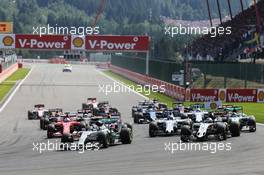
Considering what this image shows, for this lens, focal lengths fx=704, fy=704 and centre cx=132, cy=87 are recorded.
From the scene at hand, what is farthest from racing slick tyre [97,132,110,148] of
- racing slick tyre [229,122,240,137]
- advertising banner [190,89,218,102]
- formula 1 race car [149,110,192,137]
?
advertising banner [190,89,218,102]

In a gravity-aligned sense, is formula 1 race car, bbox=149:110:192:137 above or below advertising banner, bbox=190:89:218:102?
above

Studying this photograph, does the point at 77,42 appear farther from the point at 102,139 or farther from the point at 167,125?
the point at 102,139

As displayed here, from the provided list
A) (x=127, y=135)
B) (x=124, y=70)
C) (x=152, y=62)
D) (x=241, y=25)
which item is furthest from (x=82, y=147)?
(x=124, y=70)

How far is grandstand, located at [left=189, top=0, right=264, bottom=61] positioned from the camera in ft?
215

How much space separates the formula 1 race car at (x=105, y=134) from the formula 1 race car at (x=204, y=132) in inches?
70.2

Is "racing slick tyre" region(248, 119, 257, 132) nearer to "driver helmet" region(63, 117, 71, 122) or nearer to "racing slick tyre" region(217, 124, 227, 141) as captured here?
"racing slick tyre" region(217, 124, 227, 141)

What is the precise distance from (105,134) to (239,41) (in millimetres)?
49937

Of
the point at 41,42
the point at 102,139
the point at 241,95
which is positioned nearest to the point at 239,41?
the point at 41,42

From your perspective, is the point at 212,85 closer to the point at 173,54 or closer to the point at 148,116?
the point at 148,116

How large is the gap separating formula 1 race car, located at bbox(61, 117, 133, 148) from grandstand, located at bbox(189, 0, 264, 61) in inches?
1514

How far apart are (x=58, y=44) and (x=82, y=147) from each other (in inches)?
1687

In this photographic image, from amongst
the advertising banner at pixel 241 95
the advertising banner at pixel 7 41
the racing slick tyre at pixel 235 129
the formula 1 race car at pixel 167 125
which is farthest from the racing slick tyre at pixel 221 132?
the advertising banner at pixel 7 41

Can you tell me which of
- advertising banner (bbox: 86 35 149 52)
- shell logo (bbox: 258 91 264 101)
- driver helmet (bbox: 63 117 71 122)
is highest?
advertising banner (bbox: 86 35 149 52)

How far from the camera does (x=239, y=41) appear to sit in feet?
227
